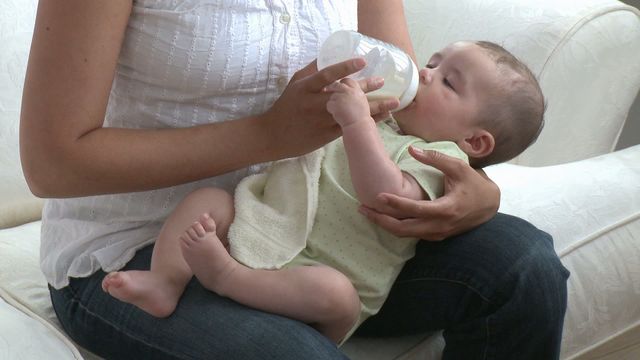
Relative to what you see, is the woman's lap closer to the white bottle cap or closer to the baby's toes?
the baby's toes

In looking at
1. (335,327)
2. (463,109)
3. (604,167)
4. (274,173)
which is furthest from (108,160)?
(604,167)

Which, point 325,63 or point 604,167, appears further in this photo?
point 604,167

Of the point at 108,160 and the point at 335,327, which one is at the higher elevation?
the point at 108,160

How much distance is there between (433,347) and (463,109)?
301 mm

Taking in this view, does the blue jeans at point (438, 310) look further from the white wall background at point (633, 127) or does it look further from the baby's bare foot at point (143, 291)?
the white wall background at point (633, 127)

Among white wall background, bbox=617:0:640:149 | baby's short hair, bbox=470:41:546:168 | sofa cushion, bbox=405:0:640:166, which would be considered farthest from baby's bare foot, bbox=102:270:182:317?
white wall background, bbox=617:0:640:149

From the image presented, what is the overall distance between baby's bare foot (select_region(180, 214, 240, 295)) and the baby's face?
0.31 meters

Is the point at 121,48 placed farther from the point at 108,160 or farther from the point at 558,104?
the point at 558,104

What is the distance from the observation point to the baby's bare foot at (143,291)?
Answer: 3.20 feet

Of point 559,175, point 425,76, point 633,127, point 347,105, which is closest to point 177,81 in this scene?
point 347,105

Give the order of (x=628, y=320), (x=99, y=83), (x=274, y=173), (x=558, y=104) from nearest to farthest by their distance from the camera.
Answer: (x=99, y=83) → (x=274, y=173) → (x=628, y=320) → (x=558, y=104)

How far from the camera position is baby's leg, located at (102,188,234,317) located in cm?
98

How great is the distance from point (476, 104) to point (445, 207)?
18 centimetres

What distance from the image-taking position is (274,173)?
111 cm
